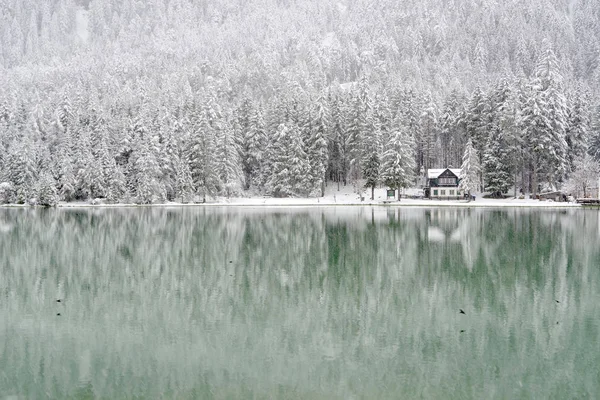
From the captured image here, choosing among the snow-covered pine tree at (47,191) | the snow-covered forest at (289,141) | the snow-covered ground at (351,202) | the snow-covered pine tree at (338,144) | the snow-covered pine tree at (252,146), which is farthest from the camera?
the snow-covered pine tree at (338,144)

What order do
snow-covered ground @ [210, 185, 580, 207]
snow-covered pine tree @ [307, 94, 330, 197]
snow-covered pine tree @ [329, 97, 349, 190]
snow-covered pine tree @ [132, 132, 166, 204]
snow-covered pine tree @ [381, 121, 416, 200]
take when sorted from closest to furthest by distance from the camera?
snow-covered ground @ [210, 185, 580, 207] < snow-covered pine tree @ [381, 121, 416, 200] < snow-covered pine tree @ [132, 132, 166, 204] < snow-covered pine tree @ [307, 94, 330, 197] < snow-covered pine tree @ [329, 97, 349, 190]

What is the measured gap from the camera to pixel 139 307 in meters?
16.5

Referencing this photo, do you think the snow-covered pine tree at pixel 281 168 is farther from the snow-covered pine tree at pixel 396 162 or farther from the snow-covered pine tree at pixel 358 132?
the snow-covered pine tree at pixel 396 162

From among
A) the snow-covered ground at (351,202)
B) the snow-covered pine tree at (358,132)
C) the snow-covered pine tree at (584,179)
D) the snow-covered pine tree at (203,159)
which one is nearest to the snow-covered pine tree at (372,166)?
the snow-covered pine tree at (358,132)

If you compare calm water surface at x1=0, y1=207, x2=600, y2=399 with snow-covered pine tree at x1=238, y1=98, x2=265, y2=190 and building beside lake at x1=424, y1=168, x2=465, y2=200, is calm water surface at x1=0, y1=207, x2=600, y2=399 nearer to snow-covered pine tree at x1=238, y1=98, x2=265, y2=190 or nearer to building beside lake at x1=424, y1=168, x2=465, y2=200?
building beside lake at x1=424, y1=168, x2=465, y2=200

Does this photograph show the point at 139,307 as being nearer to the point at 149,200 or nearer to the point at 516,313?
the point at 516,313

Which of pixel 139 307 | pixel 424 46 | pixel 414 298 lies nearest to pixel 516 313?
pixel 414 298

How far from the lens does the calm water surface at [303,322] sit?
34.6 feet

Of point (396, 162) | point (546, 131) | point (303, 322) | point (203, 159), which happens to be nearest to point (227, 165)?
point (203, 159)

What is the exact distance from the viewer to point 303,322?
14.4 m

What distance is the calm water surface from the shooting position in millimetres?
10531

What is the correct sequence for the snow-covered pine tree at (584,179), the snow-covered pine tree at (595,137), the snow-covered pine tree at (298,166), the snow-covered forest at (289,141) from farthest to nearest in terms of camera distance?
the snow-covered pine tree at (298,166)
the snow-covered pine tree at (595,137)
the snow-covered forest at (289,141)
the snow-covered pine tree at (584,179)

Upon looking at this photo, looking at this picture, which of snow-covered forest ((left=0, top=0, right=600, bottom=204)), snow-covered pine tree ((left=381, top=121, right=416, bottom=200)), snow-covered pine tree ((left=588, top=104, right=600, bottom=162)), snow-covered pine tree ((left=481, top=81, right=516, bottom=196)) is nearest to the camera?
snow-covered pine tree ((left=381, top=121, right=416, bottom=200))

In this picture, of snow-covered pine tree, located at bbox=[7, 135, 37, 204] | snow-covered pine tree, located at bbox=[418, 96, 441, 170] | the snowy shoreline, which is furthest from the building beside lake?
snow-covered pine tree, located at bbox=[7, 135, 37, 204]
